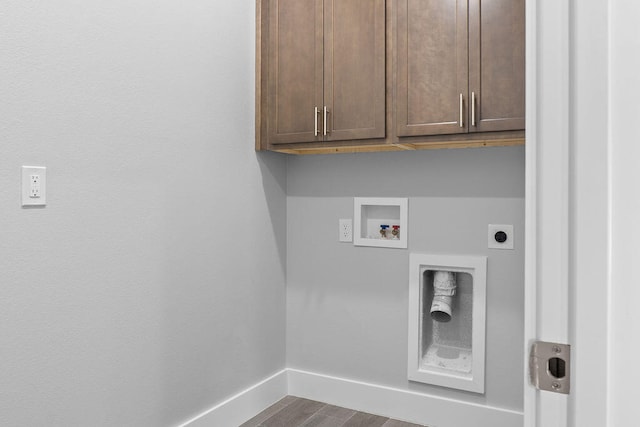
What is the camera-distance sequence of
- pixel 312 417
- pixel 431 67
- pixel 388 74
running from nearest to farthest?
1. pixel 431 67
2. pixel 388 74
3. pixel 312 417

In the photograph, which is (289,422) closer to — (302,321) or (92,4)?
(302,321)

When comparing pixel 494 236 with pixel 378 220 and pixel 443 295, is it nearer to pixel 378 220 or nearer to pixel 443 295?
pixel 443 295

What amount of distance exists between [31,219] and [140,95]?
2.06ft

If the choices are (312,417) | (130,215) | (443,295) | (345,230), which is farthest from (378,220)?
(130,215)

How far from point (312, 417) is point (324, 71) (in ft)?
5.66

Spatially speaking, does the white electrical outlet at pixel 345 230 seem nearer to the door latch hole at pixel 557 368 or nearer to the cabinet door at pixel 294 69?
the cabinet door at pixel 294 69

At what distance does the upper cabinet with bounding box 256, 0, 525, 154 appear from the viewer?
194 centimetres

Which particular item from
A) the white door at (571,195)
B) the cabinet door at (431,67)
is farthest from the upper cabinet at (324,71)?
the white door at (571,195)

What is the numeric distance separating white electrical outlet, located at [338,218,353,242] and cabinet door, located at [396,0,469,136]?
64cm

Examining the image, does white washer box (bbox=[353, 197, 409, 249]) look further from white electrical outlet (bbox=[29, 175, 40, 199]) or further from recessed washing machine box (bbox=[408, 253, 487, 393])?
white electrical outlet (bbox=[29, 175, 40, 199])

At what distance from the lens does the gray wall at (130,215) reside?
148cm

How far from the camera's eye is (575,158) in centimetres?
58

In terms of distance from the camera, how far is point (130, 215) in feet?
5.97

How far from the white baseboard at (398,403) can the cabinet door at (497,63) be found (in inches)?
51.9
